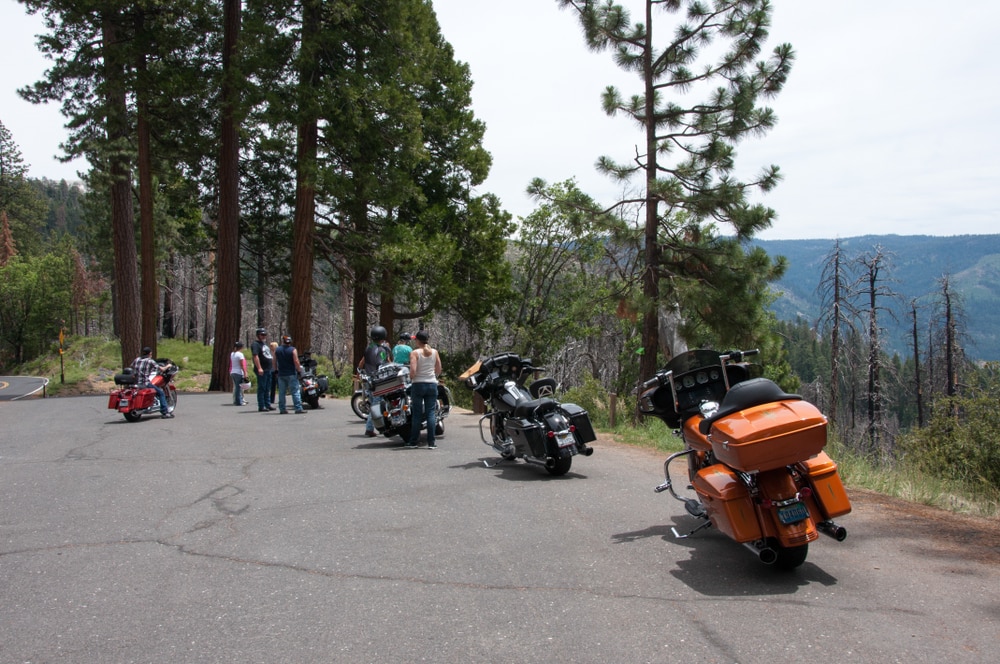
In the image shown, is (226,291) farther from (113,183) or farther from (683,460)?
(683,460)

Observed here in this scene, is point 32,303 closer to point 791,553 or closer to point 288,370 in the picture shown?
point 288,370

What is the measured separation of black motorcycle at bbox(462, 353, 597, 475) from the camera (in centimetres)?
941

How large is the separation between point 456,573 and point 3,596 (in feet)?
9.78

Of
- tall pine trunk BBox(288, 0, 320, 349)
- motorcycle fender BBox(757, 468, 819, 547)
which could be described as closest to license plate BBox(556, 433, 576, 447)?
motorcycle fender BBox(757, 468, 819, 547)

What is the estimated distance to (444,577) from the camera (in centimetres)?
545

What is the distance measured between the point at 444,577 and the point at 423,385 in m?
6.48

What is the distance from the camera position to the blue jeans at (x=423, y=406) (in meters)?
11.8

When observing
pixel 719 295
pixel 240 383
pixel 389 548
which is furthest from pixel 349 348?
pixel 389 548

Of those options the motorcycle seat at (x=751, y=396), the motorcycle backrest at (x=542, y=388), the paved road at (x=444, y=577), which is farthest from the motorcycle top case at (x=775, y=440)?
the motorcycle backrest at (x=542, y=388)

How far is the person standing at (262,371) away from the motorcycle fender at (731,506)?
14.9 m

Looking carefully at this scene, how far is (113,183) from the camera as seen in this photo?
27312 mm

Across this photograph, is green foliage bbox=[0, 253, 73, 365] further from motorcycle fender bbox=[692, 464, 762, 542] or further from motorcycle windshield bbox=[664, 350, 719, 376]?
motorcycle fender bbox=[692, 464, 762, 542]

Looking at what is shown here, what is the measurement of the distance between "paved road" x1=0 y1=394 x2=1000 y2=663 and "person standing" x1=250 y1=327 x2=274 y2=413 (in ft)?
29.9

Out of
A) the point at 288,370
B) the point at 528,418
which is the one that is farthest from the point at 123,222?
the point at 528,418
